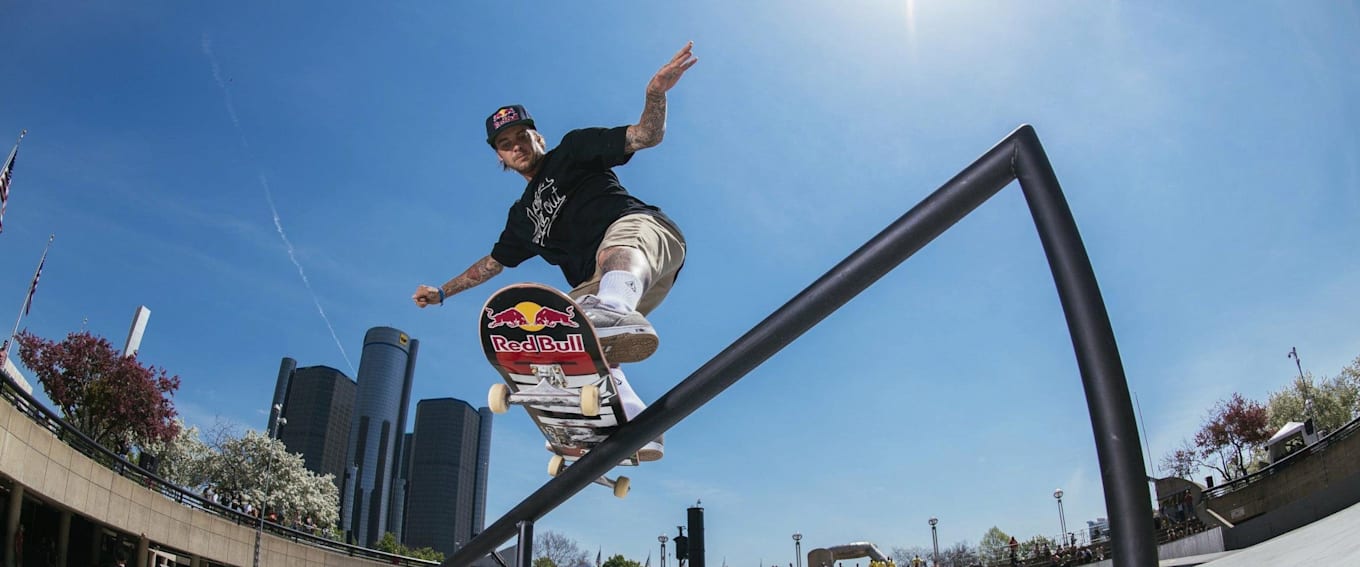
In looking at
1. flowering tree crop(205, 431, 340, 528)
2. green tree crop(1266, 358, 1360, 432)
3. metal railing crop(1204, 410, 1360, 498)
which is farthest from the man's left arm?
green tree crop(1266, 358, 1360, 432)

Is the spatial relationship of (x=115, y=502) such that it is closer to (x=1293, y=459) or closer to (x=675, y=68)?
(x=675, y=68)

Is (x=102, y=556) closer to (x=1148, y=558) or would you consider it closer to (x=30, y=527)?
(x=30, y=527)

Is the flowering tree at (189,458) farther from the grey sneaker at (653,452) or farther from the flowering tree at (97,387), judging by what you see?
the grey sneaker at (653,452)

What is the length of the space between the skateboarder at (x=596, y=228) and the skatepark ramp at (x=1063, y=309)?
3.34ft

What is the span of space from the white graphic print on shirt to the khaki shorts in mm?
396

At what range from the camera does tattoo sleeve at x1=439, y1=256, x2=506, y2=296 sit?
396 cm

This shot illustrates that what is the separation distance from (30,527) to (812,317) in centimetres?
2560

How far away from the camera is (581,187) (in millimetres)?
3443

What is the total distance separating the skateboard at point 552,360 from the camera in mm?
2268

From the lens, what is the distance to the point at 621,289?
108 inches

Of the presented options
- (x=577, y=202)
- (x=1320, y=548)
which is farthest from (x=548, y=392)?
(x=1320, y=548)

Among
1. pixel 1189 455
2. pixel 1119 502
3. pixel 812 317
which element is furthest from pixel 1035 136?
pixel 1189 455

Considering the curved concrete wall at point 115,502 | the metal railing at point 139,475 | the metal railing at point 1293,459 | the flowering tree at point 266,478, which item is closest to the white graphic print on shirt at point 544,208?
the metal railing at point 139,475

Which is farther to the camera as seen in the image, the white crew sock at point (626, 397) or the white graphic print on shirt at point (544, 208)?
the white graphic print on shirt at point (544, 208)
